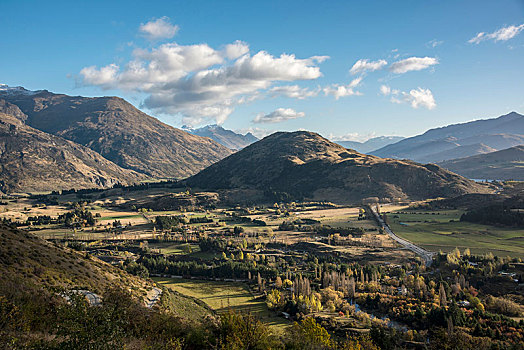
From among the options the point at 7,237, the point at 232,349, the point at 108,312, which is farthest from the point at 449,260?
the point at 7,237

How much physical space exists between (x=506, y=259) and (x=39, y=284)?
4811 inches

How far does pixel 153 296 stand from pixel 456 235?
131 m

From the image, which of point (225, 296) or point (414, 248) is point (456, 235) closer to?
point (414, 248)

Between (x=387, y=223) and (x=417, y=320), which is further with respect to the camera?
(x=387, y=223)

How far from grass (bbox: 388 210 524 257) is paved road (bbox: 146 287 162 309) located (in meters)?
102

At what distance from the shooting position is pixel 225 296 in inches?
3698

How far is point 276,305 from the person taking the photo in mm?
83500

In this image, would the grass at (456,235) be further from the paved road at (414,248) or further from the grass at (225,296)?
the grass at (225,296)

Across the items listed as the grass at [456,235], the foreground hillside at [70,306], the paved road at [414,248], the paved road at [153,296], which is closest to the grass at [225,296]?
the foreground hillside at [70,306]

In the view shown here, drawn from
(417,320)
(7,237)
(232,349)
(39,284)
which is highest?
(7,237)

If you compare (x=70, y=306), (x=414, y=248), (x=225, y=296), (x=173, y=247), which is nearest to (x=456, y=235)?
(x=414, y=248)

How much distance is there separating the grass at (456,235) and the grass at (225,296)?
7841 centimetres

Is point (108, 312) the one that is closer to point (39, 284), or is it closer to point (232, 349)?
point (232, 349)

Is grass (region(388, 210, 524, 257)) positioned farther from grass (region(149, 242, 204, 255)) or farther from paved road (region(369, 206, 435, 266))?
grass (region(149, 242, 204, 255))
